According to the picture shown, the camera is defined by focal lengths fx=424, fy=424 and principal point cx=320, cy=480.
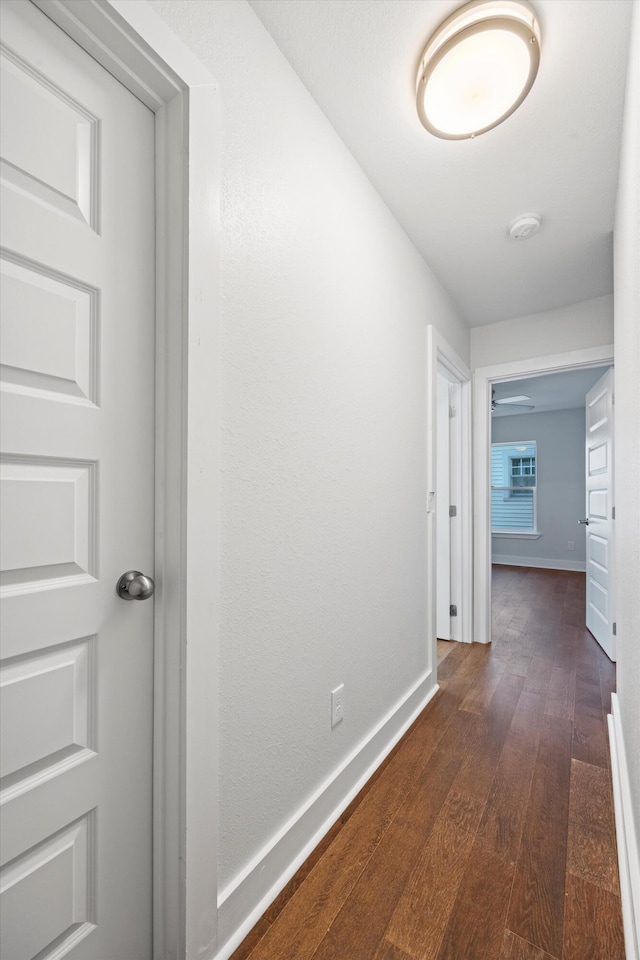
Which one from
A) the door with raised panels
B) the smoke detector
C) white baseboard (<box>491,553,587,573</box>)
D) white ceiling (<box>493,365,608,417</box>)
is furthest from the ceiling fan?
the smoke detector

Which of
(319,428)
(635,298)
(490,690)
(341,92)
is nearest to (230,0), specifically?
(341,92)

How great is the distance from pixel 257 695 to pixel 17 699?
1.85ft

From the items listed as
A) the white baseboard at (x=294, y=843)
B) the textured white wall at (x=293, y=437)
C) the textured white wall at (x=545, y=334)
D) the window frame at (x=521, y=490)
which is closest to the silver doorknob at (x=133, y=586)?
the textured white wall at (x=293, y=437)

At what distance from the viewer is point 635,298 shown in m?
1.18

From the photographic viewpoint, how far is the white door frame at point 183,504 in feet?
2.91

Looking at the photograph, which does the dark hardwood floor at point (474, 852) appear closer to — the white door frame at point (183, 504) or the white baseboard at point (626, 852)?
the white baseboard at point (626, 852)

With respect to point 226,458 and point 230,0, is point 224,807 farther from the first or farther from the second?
point 230,0

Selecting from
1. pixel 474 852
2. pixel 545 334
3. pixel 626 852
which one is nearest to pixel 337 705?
pixel 474 852

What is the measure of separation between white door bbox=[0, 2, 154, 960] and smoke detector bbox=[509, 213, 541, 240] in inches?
69.0

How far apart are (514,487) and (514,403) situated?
149 centimetres

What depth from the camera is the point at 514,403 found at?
620 cm

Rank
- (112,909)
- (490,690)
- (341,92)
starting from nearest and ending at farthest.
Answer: (112,909) → (341,92) → (490,690)

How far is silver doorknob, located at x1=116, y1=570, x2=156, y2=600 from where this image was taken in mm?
862

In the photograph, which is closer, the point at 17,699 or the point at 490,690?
the point at 17,699
